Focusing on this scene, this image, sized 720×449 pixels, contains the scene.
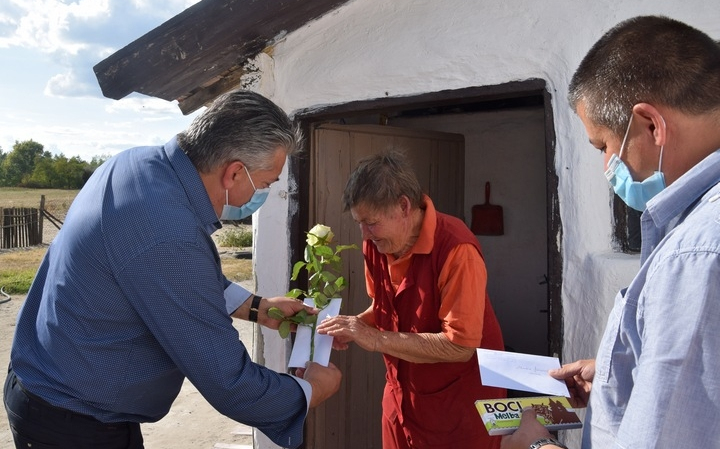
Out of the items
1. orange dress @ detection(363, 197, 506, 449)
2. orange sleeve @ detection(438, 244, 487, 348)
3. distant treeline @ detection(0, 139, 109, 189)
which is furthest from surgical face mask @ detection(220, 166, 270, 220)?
distant treeline @ detection(0, 139, 109, 189)

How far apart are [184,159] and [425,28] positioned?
1681mm

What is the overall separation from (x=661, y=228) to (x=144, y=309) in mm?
1451

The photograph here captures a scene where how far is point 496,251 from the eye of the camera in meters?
5.58

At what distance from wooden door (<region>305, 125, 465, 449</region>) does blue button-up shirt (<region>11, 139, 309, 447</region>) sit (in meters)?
1.87

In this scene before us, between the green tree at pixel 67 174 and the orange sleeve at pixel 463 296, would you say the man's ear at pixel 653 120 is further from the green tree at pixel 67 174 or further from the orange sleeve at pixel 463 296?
the green tree at pixel 67 174

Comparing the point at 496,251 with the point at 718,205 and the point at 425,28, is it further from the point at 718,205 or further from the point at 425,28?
the point at 718,205

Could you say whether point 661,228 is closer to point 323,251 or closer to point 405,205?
point 405,205

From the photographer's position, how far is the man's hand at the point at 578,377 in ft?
5.99

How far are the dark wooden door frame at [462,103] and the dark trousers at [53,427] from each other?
186cm

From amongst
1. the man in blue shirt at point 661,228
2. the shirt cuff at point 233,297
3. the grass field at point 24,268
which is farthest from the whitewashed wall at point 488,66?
the grass field at point 24,268

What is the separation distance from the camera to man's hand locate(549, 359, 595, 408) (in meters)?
1.83

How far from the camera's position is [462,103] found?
3.43 metres

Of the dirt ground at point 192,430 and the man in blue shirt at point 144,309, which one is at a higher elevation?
the man in blue shirt at point 144,309

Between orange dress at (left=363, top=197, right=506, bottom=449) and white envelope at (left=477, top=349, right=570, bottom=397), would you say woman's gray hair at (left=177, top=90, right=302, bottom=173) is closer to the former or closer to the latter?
orange dress at (left=363, top=197, right=506, bottom=449)
